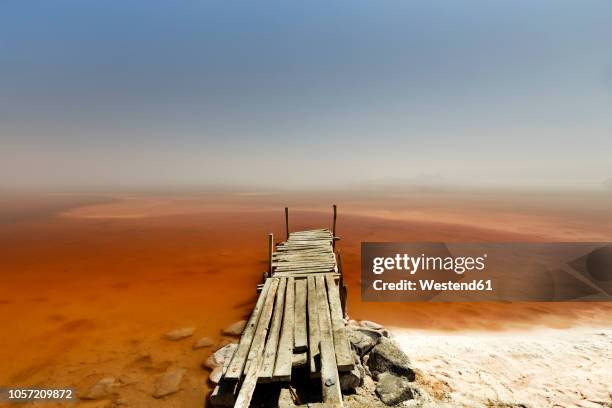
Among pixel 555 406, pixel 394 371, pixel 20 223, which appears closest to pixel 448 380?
pixel 394 371

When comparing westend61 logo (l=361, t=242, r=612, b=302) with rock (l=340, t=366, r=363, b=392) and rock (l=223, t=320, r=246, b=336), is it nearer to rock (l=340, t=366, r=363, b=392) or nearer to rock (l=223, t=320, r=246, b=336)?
rock (l=223, t=320, r=246, b=336)

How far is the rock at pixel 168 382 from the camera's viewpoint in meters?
8.25

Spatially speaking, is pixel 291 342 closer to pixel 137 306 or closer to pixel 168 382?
pixel 168 382

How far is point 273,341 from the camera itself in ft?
19.2

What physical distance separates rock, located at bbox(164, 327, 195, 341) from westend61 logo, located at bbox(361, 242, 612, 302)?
26.5 feet

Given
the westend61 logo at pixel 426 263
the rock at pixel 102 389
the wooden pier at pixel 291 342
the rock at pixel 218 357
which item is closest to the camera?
the wooden pier at pixel 291 342

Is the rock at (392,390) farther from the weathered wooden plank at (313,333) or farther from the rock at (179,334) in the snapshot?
the rock at (179,334)

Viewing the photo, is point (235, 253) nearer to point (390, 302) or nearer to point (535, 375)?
point (390, 302)

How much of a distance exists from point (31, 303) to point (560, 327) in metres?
22.7

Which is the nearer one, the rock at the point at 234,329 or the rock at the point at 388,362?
the rock at the point at 388,362

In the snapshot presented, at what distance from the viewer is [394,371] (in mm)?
7508

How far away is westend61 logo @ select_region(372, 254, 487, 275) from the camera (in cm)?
1943

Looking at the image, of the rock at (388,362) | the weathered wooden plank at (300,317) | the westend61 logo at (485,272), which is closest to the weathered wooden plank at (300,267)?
the weathered wooden plank at (300,317)

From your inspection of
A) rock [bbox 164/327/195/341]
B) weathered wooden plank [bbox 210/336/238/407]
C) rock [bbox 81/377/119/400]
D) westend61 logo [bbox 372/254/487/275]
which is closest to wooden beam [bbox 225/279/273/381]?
weathered wooden plank [bbox 210/336/238/407]
